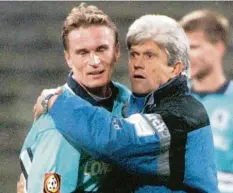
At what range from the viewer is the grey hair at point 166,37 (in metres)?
1.37

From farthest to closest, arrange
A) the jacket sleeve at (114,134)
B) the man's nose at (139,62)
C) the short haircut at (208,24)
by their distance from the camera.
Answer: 1. the short haircut at (208,24)
2. the man's nose at (139,62)
3. the jacket sleeve at (114,134)

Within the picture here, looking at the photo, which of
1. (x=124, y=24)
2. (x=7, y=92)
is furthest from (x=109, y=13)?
(x=7, y=92)

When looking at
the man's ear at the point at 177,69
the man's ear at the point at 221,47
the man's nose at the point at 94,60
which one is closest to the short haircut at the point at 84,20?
the man's nose at the point at 94,60

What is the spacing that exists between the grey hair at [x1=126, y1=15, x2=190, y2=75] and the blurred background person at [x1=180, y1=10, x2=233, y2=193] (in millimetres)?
380

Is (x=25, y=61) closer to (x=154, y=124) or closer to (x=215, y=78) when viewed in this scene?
(x=215, y=78)

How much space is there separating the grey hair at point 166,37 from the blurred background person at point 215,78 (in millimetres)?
380

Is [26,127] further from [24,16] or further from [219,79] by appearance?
[219,79]

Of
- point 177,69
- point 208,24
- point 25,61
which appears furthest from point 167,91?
point 25,61

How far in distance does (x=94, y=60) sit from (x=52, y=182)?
272mm

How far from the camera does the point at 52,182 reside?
4.51 feet

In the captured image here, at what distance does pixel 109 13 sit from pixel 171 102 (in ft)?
1.62

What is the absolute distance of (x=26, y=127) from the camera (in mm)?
1823

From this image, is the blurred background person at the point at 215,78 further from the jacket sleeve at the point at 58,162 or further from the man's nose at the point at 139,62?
the jacket sleeve at the point at 58,162

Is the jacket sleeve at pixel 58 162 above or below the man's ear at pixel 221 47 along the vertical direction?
below
